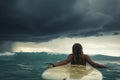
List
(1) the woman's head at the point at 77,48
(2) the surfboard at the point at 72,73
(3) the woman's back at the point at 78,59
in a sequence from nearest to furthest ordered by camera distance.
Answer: (2) the surfboard at the point at 72,73 < (1) the woman's head at the point at 77,48 < (3) the woman's back at the point at 78,59

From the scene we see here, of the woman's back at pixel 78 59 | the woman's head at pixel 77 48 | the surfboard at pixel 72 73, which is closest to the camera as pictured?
the surfboard at pixel 72 73

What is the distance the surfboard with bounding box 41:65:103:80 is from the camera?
1188cm

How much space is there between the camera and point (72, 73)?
12219 millimetres

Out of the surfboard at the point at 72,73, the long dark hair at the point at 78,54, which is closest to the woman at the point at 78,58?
the long dark hair at the point at 78,54

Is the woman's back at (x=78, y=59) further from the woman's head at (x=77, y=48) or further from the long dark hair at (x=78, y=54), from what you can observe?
the woman's head at (x=77, y=48)

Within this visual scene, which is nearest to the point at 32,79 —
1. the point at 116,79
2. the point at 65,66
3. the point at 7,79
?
the point at 7,79

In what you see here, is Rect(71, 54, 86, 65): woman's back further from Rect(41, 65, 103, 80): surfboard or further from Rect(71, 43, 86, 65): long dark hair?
Rect(41, 65, 103, 80): surfboard

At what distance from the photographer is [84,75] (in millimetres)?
12172

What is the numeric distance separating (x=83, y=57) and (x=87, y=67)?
65 centimetres

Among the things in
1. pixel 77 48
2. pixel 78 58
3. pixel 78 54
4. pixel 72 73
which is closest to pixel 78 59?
pixel 78 58

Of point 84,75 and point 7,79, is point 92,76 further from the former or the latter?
point 7,79

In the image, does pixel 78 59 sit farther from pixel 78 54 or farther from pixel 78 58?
pixel 78 54

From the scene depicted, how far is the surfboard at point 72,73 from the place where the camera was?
1188 cm

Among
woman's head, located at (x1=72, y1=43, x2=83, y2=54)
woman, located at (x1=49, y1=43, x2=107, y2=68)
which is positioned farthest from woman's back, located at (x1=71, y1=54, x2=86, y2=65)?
woman's head, located at (x1=72, y1=43, x2=83, y2=54)
